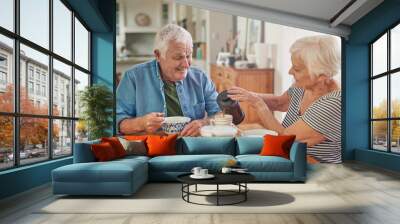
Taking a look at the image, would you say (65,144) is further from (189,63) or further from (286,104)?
(286,104)

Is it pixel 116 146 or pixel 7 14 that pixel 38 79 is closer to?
pixel 7 14

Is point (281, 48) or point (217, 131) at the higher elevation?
point (281, 48)

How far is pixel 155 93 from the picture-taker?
9.20 meters

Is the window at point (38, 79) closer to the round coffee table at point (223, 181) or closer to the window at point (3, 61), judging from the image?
the window at point (3, 61)

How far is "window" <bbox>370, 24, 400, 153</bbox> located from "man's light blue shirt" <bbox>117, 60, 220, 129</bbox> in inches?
138

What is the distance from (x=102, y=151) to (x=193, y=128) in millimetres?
3405

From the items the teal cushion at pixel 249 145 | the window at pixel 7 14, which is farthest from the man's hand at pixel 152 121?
the window at pixel 7 14

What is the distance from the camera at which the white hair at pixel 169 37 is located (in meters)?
9.41

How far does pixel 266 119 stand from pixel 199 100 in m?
1.57

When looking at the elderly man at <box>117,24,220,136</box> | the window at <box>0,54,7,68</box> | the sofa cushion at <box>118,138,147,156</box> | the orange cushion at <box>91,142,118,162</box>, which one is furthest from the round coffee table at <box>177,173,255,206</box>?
the elderly man at <box>117,24,220,136</box>

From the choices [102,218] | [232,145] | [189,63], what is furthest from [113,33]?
[102,218]

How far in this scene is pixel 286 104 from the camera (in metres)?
9.45

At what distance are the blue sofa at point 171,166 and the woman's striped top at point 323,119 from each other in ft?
7.60

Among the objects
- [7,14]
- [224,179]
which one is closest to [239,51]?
[224,179]
